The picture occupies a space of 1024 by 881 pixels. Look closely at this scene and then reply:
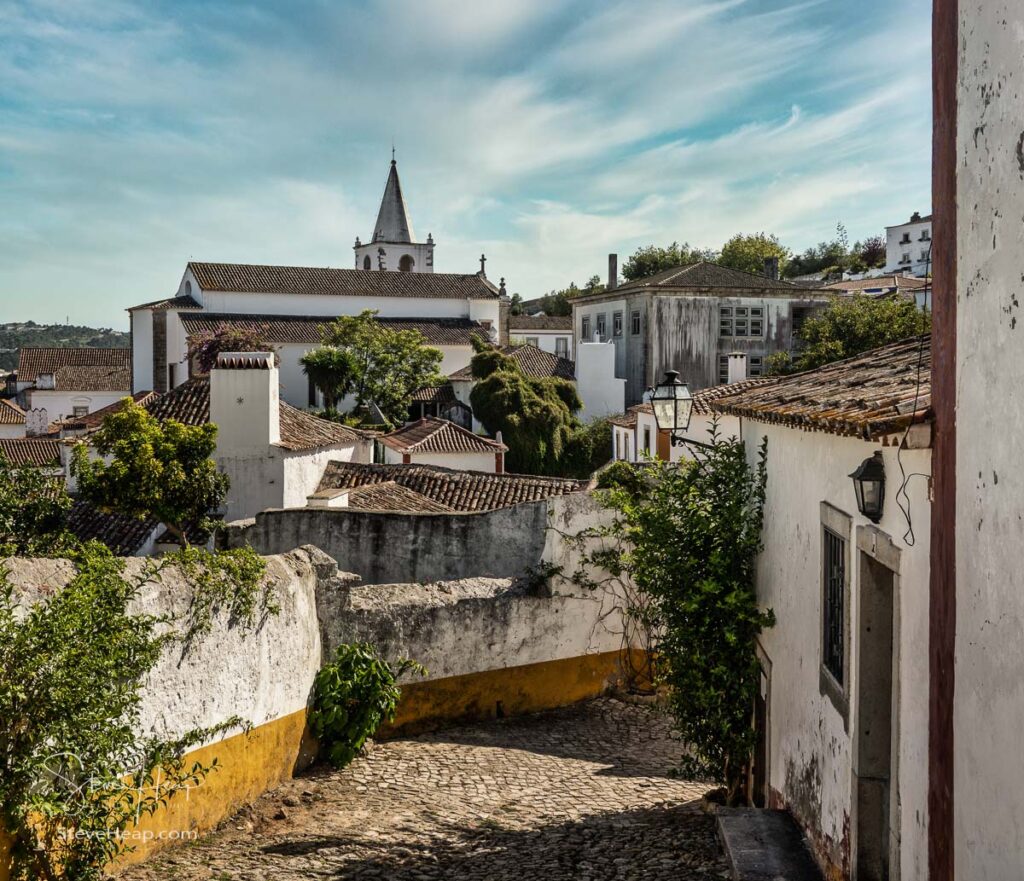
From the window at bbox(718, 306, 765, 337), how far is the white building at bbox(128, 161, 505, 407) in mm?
16418

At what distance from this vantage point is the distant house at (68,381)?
67375 millimetres

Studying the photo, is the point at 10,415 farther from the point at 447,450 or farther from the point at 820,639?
the point at 820,639

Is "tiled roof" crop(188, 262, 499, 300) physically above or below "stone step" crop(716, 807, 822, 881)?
above

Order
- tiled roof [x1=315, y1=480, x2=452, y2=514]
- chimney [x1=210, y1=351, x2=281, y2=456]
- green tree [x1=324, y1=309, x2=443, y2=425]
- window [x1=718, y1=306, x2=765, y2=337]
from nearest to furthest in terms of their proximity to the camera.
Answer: tiled roof [x1=315, y1=480, x2=452, y2=514], chimney [x1=210, y1=351, x2=281, y2=456], window [x1=718, y1=306, x2=765, y2=337], green tree [x1=324, y1=309, x2=443, y2=425]

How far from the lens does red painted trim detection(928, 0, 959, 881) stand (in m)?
4.20

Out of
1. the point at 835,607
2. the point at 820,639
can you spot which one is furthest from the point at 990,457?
the point at 820,639

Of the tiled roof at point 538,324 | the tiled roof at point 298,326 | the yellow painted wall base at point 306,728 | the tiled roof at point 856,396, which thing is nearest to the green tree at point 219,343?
the tiled roof at point 298,326

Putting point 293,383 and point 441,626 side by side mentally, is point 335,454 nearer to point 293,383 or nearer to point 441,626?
point 441,626

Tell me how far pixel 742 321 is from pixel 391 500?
98.0ft

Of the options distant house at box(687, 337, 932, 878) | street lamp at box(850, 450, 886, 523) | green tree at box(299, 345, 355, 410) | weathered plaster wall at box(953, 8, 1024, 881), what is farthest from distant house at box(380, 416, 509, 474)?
weathered plaster wall at box(953, 8, 1024, 881)

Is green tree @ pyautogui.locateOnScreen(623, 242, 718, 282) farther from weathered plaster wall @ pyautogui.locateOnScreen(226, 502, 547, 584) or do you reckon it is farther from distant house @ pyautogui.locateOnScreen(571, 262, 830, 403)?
weathered plaster wall @ pyautogui.locateOnScreen(226, 502, 547, 584)

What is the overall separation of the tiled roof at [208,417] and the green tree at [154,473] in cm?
335

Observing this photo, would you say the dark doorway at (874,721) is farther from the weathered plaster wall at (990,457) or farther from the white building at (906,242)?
the white building at (906,242)

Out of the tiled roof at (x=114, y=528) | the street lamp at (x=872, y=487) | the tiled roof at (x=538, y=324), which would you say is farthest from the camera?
the tiled roof at (x=538, y=324)
